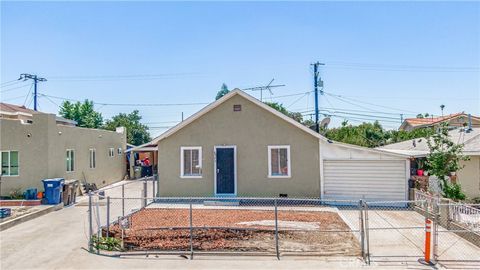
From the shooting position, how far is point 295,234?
394 inches

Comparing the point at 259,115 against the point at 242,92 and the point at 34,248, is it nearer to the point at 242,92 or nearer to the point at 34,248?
the point at 242,92

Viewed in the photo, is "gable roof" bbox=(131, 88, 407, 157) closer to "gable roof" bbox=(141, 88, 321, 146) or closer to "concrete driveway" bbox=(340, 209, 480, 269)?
"gable roof" bbox=(141, 88, 321, 146)

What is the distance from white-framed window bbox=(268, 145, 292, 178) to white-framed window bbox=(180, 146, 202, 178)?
3221 mm

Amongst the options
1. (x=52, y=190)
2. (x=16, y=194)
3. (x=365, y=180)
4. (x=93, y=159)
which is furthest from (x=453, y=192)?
(x=93, y=159)

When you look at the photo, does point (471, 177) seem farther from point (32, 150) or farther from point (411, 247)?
point (32, 150)

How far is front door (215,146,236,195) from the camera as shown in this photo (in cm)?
1612

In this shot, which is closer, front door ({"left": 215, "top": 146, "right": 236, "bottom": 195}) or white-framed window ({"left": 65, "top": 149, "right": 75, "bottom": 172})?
front door ({"left": 215, "top": 146, "right": 236, "bottom": 195})

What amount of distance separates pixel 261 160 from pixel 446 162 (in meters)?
7.22

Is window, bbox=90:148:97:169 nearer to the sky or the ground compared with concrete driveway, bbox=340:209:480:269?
nearer to the sky

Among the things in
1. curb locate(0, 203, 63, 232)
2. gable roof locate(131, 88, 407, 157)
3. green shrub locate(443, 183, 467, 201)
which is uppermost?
gable roof locate(131, 88, 407, 157)

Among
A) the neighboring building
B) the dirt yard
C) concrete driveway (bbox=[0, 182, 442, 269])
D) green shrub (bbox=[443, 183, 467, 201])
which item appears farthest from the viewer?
the neighboring building

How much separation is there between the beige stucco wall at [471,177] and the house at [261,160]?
2.44 m

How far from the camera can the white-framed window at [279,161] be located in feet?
51.9

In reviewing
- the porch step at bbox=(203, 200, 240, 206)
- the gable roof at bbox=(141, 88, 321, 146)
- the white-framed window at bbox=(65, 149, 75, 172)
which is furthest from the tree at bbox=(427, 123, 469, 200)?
the white-framed window at bbox=(65, 149, 75, 172)
